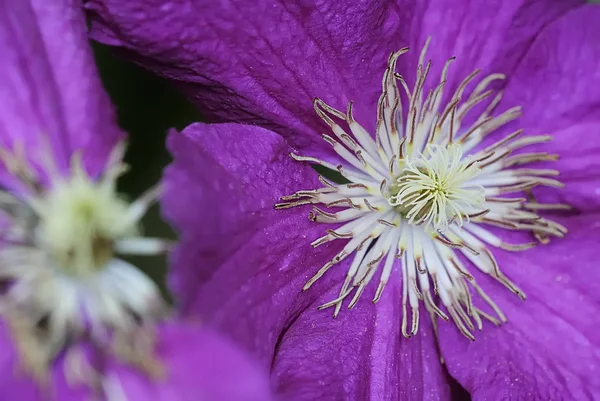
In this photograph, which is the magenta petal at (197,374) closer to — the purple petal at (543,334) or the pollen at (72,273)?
the pollen at (72,273)

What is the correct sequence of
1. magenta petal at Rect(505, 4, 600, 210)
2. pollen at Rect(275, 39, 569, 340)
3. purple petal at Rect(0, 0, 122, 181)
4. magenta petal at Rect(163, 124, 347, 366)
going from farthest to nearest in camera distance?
magenta petal at Rect(505, 4, 600, 210), pollen at Rect(275, 39, 569, 340), purple petal at Rect(0, 0, 122, 181), magenta petal at Rect(163, 124, 347, 366)

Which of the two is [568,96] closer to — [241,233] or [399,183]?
[399,183]

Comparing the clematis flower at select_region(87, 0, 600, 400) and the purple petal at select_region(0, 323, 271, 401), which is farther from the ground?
the clematis flower at select_region(87, 0, 600, 400)

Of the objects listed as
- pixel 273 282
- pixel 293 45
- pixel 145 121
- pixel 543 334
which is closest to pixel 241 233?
pixel 273 282

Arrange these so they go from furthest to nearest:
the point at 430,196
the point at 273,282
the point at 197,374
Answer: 1. the point at 430,196
2. the point at 273,282
3. the point at 197,374

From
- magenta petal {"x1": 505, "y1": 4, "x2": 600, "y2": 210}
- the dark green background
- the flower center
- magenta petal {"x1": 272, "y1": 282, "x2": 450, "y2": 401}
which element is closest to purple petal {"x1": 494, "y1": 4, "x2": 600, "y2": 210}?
magenta petal {"x1": 505, "y1": 4, "x2": 600, "y2": 210}

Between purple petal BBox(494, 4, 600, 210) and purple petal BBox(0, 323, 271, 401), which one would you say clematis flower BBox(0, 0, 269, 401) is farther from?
purple petal BBox(494, 4, 600, 210)

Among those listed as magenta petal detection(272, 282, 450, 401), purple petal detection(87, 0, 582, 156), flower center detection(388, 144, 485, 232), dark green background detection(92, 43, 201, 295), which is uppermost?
purple petal detection(87, 0, 582, 156)
